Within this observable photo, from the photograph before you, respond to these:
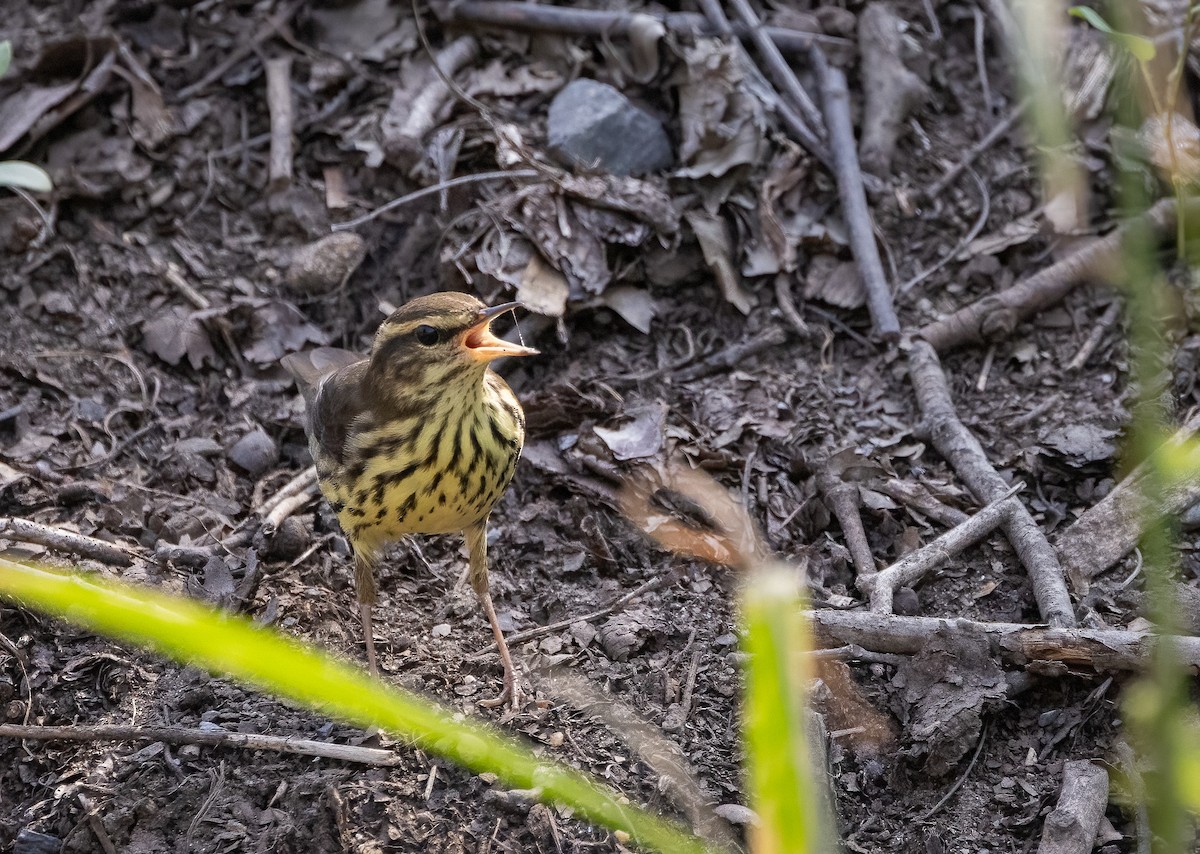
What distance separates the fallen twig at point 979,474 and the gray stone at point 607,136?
5.88ft

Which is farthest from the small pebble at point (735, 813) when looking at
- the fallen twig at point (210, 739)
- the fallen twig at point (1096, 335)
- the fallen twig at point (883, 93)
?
the fallen twig at point (883, 93)

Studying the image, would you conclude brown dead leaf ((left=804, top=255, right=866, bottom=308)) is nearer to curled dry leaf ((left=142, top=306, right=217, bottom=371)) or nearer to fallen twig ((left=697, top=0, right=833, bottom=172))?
fallen twig ((left=697, top=0, right=833, bottom=172))

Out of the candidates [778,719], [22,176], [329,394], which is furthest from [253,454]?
[778,719]

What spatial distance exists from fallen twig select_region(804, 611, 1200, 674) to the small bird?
1214mm

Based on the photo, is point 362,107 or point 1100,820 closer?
point 1100,820

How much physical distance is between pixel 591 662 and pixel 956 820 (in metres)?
1.44

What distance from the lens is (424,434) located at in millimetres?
4352

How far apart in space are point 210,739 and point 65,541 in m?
1.23

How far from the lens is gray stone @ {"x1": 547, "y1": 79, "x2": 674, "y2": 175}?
6398 mm

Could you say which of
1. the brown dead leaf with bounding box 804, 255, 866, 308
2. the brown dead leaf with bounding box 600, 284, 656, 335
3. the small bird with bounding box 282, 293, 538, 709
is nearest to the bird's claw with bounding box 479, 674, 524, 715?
the small bird with bounding box 282, 293, 538, 709

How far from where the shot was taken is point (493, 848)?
12.4ft

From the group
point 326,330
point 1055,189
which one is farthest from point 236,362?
point 1055,189

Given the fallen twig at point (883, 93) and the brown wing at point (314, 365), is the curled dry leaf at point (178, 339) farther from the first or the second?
the fallen twig at point (883, 93)

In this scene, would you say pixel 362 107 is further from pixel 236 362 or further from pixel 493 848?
pixel 493 848
